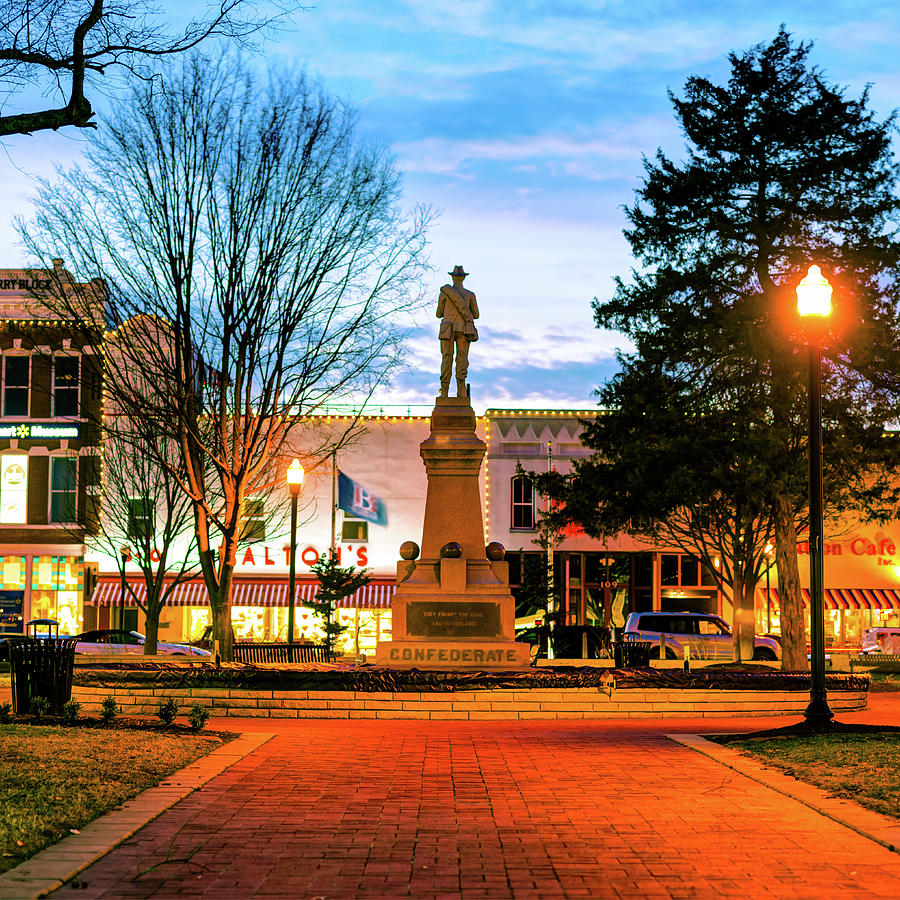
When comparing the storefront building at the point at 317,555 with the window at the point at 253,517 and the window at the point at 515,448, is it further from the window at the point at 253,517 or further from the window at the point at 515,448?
the window at the point at 515,448

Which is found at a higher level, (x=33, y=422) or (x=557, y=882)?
(x=33, y=422)

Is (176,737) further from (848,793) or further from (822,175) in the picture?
(822,175)

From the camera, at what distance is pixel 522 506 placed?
45.2 meters

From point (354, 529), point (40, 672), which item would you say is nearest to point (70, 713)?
point (40, 672)

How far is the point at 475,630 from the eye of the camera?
18703 millimetres

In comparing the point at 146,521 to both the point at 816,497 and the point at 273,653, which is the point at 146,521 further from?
the point at 816,497

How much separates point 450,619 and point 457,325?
4968 millimetres

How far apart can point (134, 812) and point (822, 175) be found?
21629 millimetres

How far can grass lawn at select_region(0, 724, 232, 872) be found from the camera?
24.1ft

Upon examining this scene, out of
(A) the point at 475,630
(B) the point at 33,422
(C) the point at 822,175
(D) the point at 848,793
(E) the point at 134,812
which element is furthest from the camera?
(B) the point at 33,422

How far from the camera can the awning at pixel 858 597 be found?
145 ft

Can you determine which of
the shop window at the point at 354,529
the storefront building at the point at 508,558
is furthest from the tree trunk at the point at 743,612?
the shop window at the point at 354,529

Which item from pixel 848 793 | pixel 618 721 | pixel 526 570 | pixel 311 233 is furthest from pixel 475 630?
pixel 526 570

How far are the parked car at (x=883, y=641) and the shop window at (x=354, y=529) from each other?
1759 centimetres
